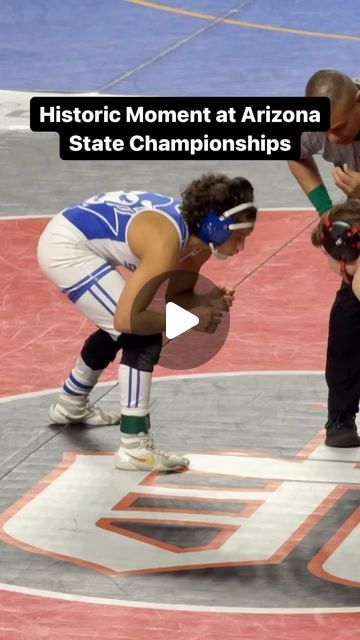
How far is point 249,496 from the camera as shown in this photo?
755cm

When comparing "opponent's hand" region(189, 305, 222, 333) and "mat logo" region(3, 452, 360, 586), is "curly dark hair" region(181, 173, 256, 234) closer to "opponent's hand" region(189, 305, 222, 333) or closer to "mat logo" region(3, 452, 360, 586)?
"opponent's hand" region(189, 305, 222, 333)

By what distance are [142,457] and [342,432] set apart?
3.43 feet

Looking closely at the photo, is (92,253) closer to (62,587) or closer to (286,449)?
(286,449)

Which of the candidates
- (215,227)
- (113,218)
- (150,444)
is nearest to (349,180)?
(215,227)

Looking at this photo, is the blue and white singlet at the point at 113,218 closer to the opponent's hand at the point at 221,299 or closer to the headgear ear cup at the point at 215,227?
the headgear ear cup at the point at 215,227

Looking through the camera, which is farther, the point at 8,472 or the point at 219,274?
the point at 219,274

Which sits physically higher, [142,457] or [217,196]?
[217,196]

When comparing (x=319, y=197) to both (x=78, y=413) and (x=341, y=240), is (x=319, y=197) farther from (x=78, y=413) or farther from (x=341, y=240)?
(x=78, y=413)

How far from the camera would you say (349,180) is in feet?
25.0

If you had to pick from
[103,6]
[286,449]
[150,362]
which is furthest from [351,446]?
[103,6]

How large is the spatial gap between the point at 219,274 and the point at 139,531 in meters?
3.79

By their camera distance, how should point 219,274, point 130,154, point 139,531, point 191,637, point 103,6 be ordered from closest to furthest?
1. point 191,637
2. point 139,531
3. point 130,154
4. point 219,274
5. point 103,6

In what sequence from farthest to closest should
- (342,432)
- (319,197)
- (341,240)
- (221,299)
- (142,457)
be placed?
(342,432)
(319,197)
(142,457)
(221,299)
(341,240)

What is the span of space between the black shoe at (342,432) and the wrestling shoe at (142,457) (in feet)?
2.59
